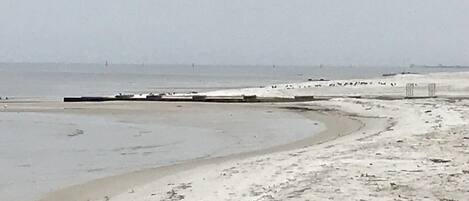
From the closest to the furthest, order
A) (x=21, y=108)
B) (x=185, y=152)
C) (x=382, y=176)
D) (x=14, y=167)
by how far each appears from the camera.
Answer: (x=382, y=176), (x=14, y=167), (x=185, y=152), (x=21, y=108)

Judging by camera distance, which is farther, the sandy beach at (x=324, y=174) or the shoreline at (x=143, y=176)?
the shoreline at (x=143, y=176)

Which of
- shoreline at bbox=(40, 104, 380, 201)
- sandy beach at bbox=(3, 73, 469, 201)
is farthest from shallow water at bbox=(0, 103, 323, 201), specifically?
sandy beach at bbox=(3, 73, 469, 201)

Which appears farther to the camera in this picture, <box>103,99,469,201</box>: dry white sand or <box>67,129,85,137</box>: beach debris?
<box>67,129,85,137</box>: beach debris

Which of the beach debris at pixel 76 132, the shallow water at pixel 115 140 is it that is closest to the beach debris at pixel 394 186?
the shallow water at pixel 115 140

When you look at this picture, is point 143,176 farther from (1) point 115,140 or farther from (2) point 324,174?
(1) point 115,140

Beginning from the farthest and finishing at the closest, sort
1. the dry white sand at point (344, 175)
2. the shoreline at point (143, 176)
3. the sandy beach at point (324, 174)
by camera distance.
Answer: the shoreline at point (143, 176) < the sandy beach at point (324, 174) < the dry white sand at point (344, 175)

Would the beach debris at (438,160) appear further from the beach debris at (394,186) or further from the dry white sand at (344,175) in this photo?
the beach debris at (394,186)

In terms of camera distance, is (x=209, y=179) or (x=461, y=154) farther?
(x=461, y=154)

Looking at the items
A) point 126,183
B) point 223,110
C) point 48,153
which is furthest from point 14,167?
point 223,110

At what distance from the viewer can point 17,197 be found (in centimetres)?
1224

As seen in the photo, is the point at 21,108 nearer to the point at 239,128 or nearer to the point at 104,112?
the point at 104,112

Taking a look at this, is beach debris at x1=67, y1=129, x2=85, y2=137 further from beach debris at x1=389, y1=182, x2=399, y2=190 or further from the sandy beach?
beach debris at x1=389, y1=182, x2=399, y2=190

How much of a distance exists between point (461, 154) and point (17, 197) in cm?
809

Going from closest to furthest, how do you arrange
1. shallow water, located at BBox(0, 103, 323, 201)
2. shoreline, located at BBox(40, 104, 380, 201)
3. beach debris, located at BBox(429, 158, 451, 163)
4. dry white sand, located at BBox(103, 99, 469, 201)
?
dry white sand, located at BBox(103, 99, 469, 201) → shoreline, located at BBox(40, 104, 380, 201) → beach debris, located at BBox(429, 158, 451, 163) → shallow water, located at BBox(0, 103, 323, 201)
